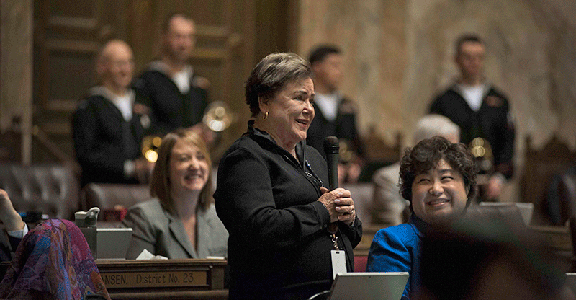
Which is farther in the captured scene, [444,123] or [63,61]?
[63,61]

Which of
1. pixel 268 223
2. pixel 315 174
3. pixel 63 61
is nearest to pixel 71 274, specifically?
pixel 268 223

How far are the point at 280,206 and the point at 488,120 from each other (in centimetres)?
474

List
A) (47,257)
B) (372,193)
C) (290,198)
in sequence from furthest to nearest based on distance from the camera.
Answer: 1. (372,193)
2. (290,198)
3. (47,257)

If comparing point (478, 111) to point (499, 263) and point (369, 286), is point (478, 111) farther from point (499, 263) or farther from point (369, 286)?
point (499, 263)

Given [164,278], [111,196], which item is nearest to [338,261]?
[164,278]

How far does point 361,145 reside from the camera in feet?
22.2

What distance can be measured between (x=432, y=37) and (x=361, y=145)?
10.3 feet

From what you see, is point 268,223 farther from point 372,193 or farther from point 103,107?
point 103,107

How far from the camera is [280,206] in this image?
248cm

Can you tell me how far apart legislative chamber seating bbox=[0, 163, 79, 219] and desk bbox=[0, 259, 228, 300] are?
244 centimetres

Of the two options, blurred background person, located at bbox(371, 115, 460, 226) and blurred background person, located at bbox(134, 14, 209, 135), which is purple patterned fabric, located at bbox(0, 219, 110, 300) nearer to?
blurred background person, located at bbox(371, 115, 460, 226)

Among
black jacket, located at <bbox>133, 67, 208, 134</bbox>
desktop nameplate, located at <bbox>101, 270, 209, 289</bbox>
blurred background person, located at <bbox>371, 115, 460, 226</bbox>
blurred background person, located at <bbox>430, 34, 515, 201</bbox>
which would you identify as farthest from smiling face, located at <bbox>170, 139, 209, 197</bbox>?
blurred background person, located at <bbox>430, 34, 515, 201</bbox>

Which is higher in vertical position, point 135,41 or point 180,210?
point 135,41

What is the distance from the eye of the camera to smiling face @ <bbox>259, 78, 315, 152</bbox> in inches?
101
